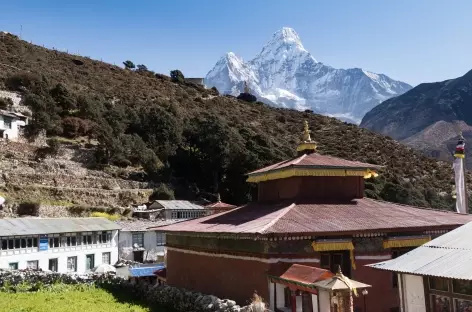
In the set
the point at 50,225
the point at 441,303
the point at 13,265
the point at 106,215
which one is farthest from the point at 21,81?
the point at 441,303

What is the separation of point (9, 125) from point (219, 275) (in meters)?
40.6

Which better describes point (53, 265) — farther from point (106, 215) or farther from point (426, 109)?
point (426, 109)

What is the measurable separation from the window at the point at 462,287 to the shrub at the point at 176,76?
96.9 m

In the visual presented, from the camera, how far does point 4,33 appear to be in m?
84.8

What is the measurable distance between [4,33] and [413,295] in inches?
3517

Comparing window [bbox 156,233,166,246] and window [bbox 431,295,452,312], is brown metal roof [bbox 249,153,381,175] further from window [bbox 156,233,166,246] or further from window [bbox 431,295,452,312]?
window [bbox 156,233,166,246]

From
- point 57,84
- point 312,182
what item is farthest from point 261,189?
point 57,84

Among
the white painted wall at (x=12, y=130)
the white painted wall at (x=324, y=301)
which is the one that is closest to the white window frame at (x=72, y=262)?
the white painted wall at (x=12, y=130)

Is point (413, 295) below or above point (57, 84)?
below

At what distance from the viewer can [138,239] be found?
138 ft

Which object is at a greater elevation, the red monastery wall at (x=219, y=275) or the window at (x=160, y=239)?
the red monastery wall at (x=219, y=275)

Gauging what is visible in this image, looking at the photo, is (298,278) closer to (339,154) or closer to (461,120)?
(339,154)

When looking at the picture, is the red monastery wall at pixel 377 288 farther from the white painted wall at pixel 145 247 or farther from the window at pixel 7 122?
the window at pixel 7 122

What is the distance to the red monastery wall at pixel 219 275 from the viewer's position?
51.1 ft
